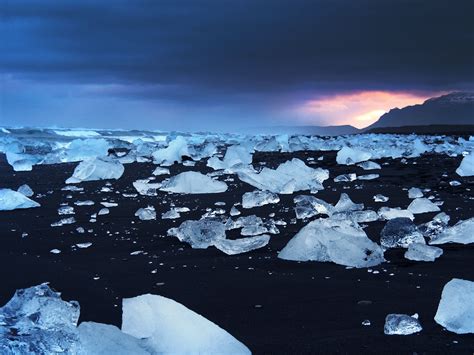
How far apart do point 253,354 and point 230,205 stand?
9.52 ft

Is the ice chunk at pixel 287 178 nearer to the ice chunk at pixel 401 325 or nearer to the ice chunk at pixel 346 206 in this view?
the ice chunk at pixel 346 206

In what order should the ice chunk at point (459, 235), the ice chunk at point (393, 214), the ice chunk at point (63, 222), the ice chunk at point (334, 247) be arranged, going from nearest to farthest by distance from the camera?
the ice chunk at point (334, 247), the ice chunk at point (459, 235), the ice chunk at point (393, 214), the ice chunk at point (63, 222)

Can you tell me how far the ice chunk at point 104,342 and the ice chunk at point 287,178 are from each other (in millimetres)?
3716

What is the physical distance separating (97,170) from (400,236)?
4.84 m

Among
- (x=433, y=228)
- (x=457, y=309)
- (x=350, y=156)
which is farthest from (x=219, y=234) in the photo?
(x=350, y=156)

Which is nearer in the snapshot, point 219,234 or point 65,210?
point 219,234

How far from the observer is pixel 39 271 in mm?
2438

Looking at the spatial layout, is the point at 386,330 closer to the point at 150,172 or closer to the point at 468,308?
the point at 468,308

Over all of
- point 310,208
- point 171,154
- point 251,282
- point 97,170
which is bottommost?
point 251,282

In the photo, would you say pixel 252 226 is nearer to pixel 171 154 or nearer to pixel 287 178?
pixel 287 178

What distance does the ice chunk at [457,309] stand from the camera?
161 cm

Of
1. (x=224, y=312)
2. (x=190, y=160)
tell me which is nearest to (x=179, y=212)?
(x=224, y=312)

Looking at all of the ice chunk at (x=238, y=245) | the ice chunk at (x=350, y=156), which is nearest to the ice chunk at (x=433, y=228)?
the ice chunk at (x=238, y=245)

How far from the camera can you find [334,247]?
8.10 ft
